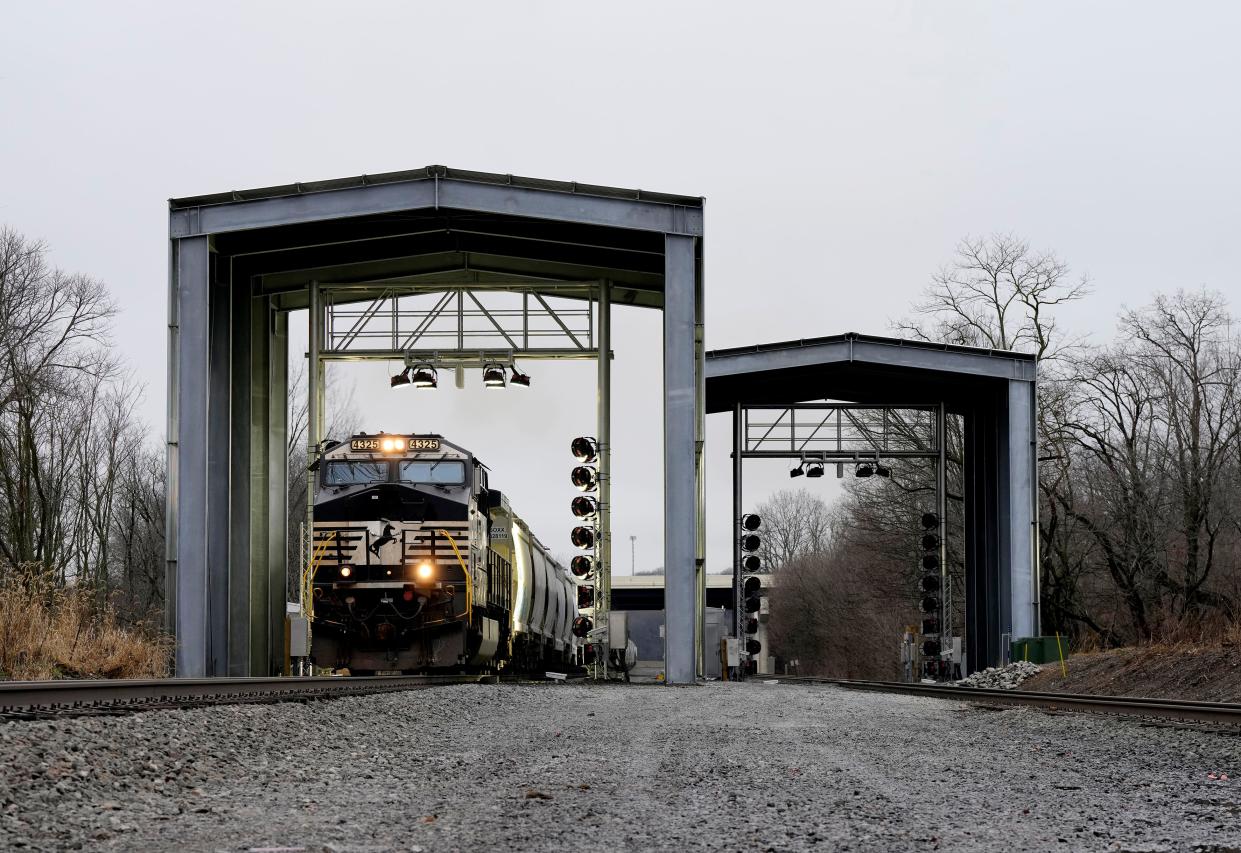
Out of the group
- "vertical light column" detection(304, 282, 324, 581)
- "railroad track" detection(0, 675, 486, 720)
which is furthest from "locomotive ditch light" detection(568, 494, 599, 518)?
"railroad track" detection(0, 675, 486, 720)

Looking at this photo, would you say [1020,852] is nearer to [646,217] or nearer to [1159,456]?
[646,217]

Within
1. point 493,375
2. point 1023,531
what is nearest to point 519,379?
point 493,375

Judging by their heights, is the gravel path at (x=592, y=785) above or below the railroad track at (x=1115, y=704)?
above

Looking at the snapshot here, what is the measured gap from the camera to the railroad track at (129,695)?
8.57 metres

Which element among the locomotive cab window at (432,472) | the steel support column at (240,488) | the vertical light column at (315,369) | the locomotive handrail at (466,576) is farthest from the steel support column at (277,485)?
the locomotive handrail at (466,576)

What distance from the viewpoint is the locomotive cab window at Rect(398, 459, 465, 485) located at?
20266 millimetres

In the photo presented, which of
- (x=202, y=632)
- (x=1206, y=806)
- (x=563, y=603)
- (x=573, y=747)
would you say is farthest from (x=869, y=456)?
(x=1206, y=806)

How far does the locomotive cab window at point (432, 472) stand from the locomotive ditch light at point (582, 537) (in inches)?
203

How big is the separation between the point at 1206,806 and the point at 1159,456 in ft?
131

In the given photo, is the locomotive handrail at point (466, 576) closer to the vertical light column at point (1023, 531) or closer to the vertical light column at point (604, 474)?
the vertical light column at point (604, 474)

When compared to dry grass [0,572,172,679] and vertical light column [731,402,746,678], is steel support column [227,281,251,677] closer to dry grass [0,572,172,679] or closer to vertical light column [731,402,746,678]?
dry grass [0,572,172,679]

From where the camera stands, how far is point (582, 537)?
25312 mm

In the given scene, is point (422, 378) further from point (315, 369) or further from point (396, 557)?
point (396, 557)

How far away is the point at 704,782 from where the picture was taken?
706cm
